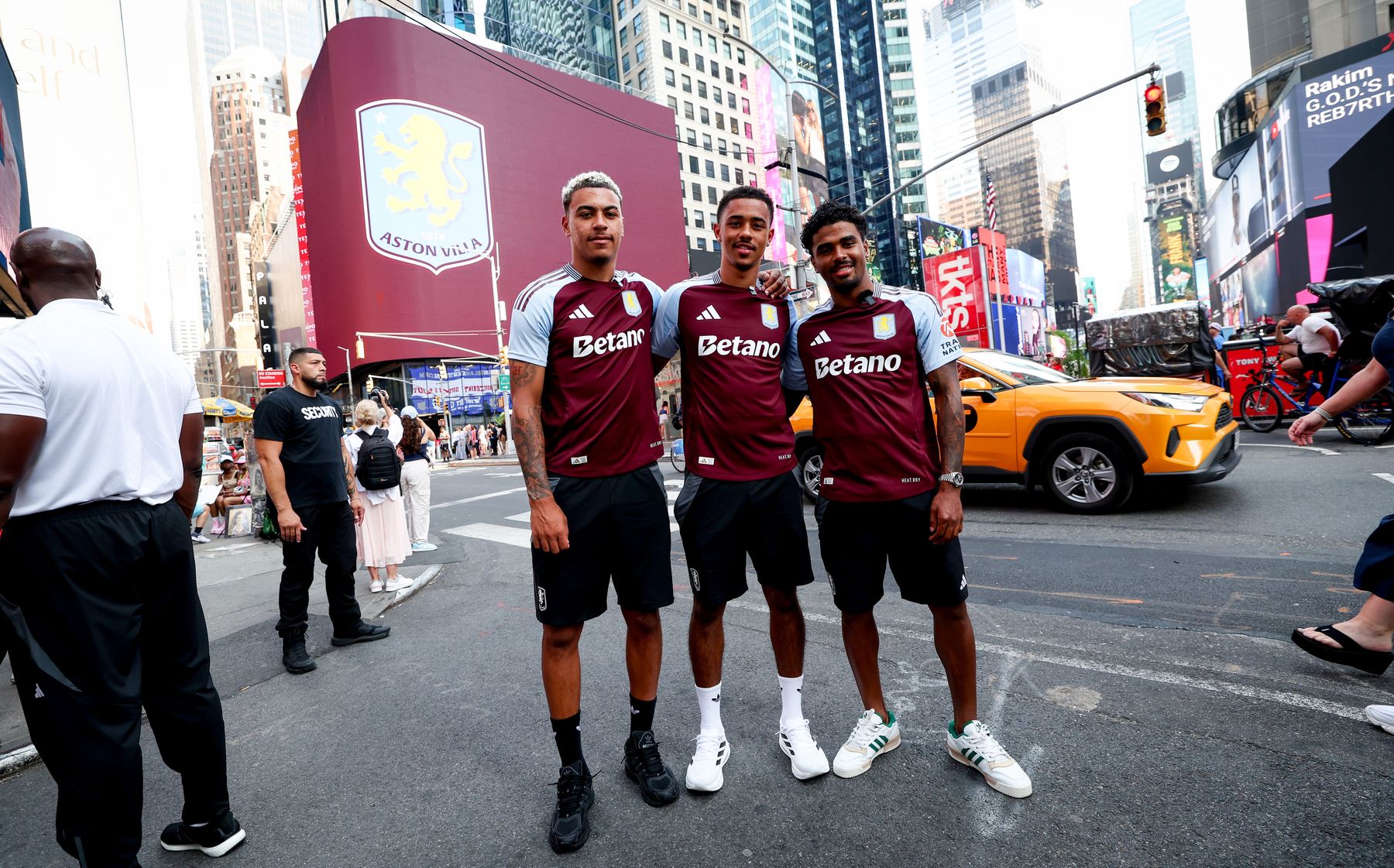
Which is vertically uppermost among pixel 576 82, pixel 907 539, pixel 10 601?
pixel 576 82

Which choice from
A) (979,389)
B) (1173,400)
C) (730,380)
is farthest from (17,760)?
(1173,400)

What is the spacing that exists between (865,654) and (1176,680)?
60.7 inches

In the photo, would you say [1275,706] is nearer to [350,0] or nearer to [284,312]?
[350,0]

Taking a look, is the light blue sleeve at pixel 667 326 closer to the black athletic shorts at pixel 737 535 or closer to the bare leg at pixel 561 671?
the black athletic shorts at pixel 737 535

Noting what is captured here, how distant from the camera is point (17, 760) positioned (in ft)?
10.2

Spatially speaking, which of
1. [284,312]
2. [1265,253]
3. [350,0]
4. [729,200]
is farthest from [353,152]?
[1265,253]

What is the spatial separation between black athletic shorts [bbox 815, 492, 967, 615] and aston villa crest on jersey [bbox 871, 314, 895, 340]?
620 mm

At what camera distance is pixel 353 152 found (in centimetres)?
3975

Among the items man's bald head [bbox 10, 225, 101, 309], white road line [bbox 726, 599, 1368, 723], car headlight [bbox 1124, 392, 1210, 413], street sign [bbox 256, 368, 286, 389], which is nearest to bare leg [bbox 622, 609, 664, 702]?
white road line [bbox 726, 599, 1368, 723]

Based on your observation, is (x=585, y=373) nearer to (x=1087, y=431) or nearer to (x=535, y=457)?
(x=535, y=457)

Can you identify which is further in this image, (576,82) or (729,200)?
(576,82)

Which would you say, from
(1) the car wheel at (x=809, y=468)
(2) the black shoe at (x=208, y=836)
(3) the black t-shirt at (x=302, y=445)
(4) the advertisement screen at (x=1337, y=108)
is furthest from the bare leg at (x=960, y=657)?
(4) the advertisement screen at (x=1337, y=108)

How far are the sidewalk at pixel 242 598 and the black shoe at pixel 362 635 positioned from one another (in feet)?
2.01

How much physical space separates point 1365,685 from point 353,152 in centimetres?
4676
